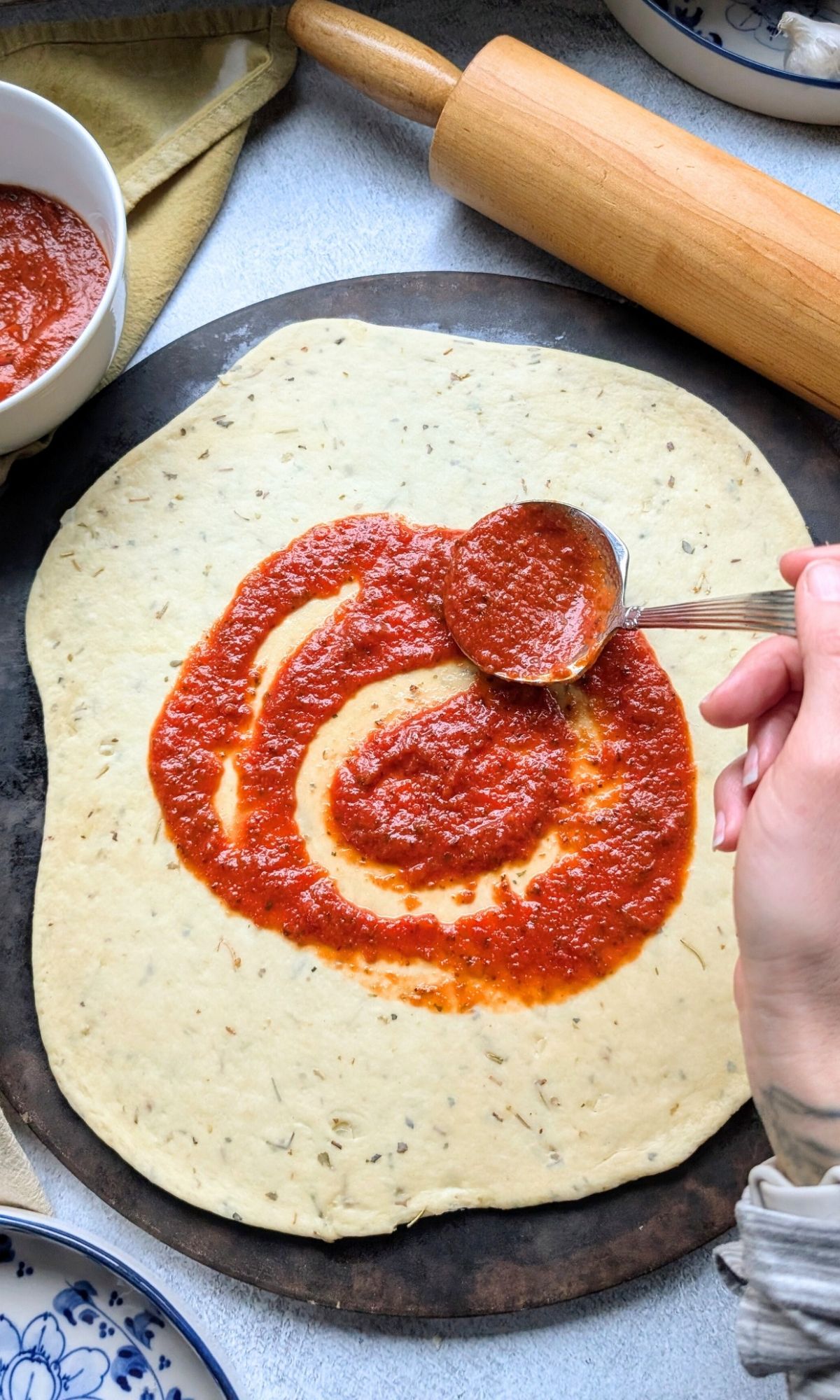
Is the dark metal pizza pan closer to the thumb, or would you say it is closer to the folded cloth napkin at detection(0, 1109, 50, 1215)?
the folded cloth napkin at detection(0, 1109, 50, 1215)

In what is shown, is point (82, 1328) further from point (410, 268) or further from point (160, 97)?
point (160, 97)

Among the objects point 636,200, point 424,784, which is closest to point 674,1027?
point 424,784

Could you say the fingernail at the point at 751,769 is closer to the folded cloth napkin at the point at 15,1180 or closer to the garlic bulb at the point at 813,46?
the folded cloth napkin at the point at 15,1180

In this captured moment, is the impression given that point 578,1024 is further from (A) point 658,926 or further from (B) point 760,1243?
(B) point 760,1243

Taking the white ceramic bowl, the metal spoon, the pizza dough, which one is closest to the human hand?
the metal spoon

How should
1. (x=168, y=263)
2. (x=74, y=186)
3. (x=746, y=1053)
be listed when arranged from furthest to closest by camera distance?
(x=168, y=263) < (x=74, y=186) < (x=746, y=1053)

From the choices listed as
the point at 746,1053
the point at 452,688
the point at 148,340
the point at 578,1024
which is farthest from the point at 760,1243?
the point at 148,340

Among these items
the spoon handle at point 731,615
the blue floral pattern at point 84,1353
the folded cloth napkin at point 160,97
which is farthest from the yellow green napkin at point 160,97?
the blue floral pattern at point 84,1353
